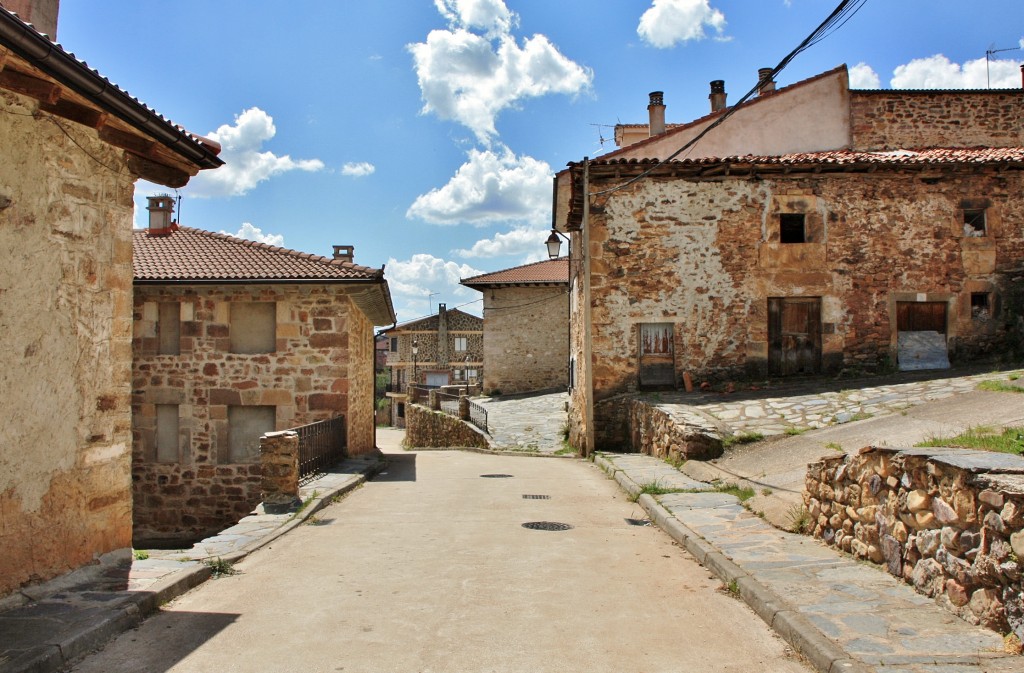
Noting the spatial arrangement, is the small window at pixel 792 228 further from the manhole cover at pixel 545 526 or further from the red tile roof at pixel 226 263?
the manhole cover at pixel 545 526

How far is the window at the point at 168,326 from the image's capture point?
14.9m

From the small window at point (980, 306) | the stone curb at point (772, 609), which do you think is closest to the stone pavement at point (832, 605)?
the stone curb at point (772, 609)

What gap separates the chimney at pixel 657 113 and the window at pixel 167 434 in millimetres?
15812

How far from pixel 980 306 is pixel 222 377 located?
53.2 ft

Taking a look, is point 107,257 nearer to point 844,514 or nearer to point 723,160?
point 844,514

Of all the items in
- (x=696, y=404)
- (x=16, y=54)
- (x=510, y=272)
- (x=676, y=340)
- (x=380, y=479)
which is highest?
(x=510, y=272)

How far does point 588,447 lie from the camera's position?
1567 centimetres

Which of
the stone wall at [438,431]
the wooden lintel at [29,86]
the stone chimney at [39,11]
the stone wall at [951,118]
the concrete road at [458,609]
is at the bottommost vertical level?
the stone wall at [438,431]

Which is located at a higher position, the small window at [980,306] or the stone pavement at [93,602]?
the small window at [980,306]

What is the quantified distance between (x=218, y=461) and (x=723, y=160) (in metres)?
12.0

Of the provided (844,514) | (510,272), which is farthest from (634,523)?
(510,272)

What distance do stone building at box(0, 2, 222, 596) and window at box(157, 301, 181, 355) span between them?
29.6 ft

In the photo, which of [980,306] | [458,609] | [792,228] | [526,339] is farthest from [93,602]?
[526,339]

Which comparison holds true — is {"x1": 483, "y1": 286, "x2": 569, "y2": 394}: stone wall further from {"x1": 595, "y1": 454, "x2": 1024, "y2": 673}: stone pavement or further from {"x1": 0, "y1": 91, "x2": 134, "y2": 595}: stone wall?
{"x1": 0, "y1": 91, "x2": 134, "y2": 595}: stone wall
